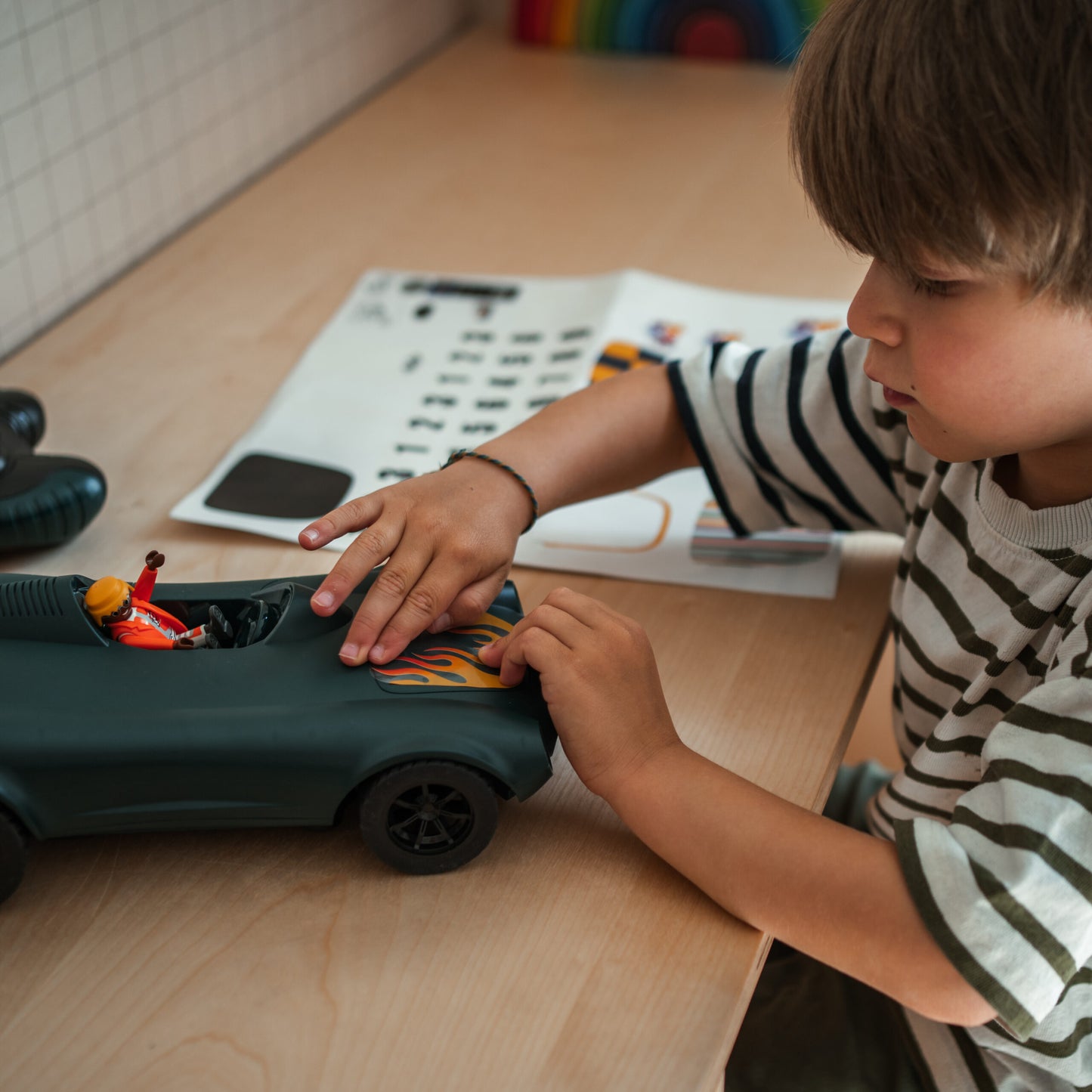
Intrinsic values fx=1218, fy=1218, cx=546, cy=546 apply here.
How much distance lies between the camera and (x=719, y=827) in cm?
51

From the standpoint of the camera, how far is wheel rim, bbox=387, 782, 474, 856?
50cm

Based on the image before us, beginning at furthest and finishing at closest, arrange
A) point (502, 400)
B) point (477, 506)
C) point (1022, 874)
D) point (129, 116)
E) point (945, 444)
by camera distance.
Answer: point (129, 116)
point (502, 400)
point (477, 506)
point (945, 444)
point (1022, 874)

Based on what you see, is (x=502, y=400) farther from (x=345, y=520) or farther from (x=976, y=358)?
(x=976, y=358)

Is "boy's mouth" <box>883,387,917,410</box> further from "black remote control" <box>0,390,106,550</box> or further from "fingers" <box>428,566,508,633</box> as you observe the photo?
"black remote control" <box>0,390,106,550</box>

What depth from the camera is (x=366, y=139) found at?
4.30 feet

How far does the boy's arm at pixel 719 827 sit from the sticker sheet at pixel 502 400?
0.19m

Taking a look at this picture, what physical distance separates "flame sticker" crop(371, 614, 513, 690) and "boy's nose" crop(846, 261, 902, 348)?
0.70 feet

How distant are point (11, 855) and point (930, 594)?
465 mm

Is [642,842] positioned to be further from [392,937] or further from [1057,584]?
[1057,584]

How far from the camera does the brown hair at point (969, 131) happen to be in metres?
0.44

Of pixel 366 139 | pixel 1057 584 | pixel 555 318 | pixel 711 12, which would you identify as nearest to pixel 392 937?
pixel 1057 584

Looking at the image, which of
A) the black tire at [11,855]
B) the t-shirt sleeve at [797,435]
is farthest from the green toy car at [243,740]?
the t-shirt sleeve at [797,435]

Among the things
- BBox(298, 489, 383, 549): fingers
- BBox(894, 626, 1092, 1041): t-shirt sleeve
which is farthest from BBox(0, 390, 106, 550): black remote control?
BBox(894, 626, 1092, 1041): t-shirt sleeve

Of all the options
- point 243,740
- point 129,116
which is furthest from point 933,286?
point 129,116
